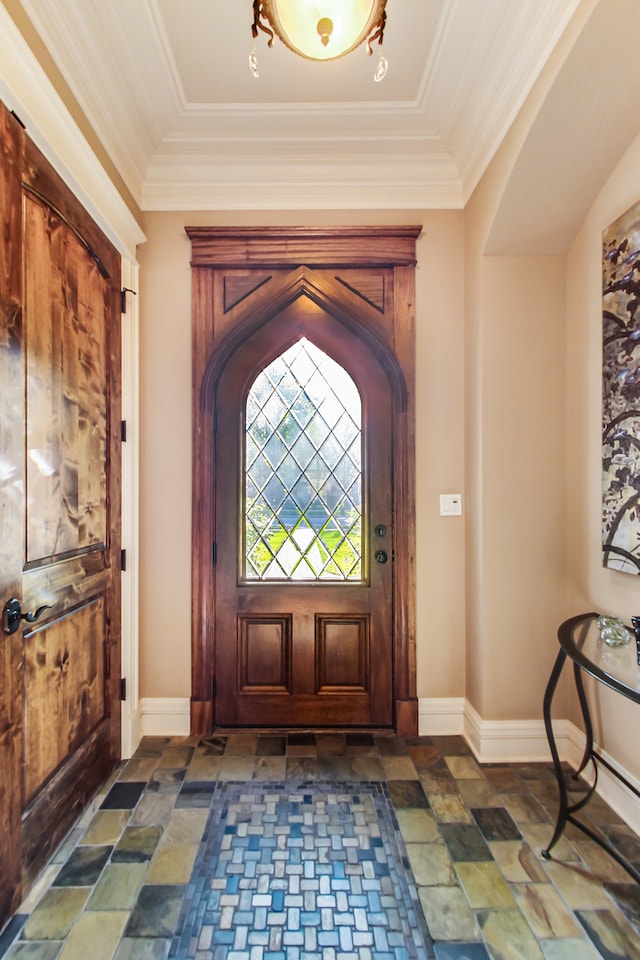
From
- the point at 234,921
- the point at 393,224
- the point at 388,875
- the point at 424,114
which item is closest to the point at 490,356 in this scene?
the point at 393,224

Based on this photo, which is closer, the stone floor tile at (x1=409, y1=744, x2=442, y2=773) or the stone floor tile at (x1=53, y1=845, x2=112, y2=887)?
the stone floor tile at (x1=53, y1=845, x2=112, y2=887)

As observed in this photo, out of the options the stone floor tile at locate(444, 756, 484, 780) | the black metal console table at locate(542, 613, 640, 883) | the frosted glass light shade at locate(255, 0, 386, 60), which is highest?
the frosted glass light shade at locate(255, 0, 386, 60)

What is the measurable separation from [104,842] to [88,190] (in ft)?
7.91

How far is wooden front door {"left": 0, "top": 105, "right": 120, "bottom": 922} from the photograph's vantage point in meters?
1.36

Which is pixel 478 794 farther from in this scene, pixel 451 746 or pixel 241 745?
pixel 241 745

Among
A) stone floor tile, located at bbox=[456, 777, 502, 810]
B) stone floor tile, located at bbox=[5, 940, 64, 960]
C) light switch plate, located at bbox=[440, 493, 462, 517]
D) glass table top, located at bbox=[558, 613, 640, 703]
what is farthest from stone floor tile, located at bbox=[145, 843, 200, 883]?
light switch plate, located at bbox=[440, 493, 462, 517]

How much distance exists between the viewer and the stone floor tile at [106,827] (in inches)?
65.0

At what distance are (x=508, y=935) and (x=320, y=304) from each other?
2487 mm

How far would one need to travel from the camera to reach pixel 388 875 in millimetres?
1506

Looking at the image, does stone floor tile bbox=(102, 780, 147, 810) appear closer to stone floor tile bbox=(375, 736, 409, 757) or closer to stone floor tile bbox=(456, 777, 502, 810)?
stone floor tile bbox=(375, 736, 409, 757)

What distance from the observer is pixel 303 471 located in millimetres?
2398

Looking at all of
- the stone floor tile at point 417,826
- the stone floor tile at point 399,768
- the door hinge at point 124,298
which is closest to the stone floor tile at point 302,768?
the stone floor tile at point 399,768

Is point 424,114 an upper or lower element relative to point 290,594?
upper

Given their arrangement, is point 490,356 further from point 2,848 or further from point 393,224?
point 2,848
